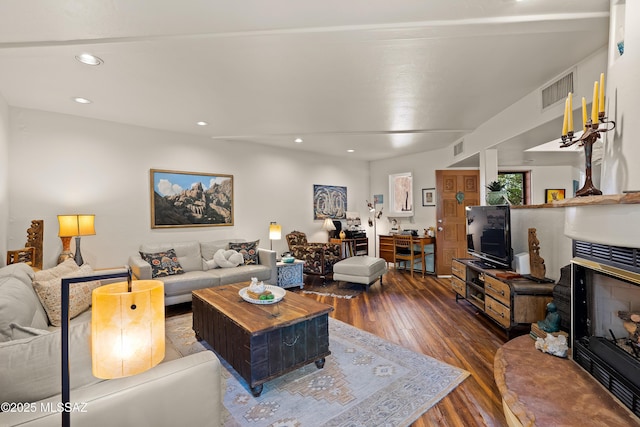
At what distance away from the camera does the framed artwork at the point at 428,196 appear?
6.18 metres

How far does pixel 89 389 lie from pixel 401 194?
6.45m

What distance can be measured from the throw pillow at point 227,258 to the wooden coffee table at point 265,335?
1.62 m

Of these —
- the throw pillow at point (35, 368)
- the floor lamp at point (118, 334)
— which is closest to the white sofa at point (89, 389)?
the throw pillow at point (35, 368)

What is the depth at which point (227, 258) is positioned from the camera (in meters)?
4.41

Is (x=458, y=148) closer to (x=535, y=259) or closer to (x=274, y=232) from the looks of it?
(x=535, y=259)

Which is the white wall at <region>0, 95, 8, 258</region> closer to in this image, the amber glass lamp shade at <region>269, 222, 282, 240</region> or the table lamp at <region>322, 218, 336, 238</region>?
the amber glass lamp shade at <region>269, 222, 282, 240</region>

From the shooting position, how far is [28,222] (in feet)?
11.3

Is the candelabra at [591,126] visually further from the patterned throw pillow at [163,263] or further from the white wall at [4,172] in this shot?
the white wall at [4,172]

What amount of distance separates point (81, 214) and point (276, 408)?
3620 mm

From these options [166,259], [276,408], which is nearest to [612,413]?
[276,408]

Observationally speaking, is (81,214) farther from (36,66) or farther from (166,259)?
(36,66)

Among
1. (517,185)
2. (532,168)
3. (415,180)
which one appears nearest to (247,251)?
(415,180)

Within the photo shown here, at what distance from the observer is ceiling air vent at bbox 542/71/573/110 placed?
8.37 feet

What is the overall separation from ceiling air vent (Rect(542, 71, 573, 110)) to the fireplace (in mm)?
1542
